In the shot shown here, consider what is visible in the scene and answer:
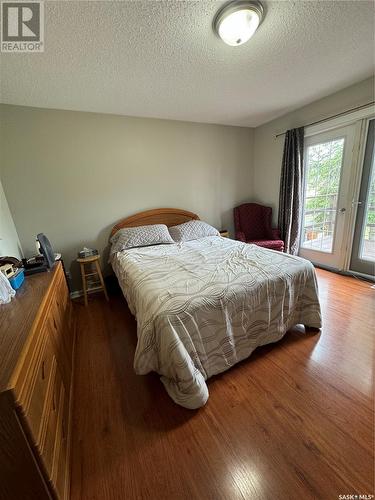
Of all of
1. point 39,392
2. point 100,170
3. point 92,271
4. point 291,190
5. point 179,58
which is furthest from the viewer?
point 291,190

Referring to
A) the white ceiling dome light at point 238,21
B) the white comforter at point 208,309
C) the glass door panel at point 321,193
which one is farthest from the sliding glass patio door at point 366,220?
the white ceiling dome light at point 238,21

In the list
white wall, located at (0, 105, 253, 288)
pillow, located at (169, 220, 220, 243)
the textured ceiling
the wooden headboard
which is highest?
the textured ceiling

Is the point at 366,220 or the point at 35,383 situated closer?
the point at 35,383

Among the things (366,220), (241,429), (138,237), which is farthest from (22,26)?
(366,220)

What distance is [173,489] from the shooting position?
3.02ft

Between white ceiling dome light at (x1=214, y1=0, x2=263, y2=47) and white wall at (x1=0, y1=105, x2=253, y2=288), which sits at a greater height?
white ceiling dome light at (x1=214, y1=0, x2=263, y2=47)

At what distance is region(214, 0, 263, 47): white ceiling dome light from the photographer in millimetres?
1264

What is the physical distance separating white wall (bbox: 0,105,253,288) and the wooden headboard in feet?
0.33

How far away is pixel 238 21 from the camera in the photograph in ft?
4.36

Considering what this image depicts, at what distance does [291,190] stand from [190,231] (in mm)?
1680

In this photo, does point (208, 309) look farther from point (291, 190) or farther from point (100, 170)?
point (291, 190)

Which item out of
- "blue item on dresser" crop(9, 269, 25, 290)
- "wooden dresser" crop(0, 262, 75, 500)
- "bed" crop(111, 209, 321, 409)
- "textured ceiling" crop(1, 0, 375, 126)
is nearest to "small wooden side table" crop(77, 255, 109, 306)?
"bed" crop(111, 209, 321, 409)

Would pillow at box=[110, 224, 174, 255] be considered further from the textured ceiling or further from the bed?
the textured ceiling

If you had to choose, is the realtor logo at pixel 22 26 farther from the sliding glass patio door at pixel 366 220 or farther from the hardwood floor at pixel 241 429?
the sliding glass patio door at pixel 366 220
